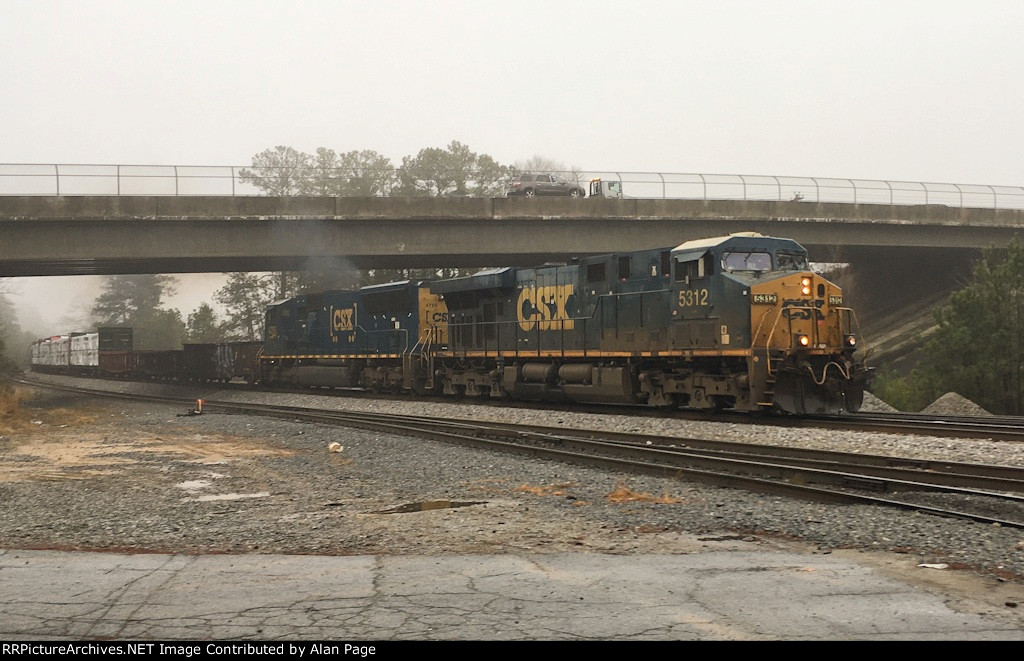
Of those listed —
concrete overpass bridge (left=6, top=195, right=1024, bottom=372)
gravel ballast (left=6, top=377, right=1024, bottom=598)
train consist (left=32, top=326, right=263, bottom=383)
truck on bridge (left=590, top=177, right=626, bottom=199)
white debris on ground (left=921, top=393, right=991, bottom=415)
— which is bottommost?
white debris on ground (left=921, top=393, right=991, bottom=415)

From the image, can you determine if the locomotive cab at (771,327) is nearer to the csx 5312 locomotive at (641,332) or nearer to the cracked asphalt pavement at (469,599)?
the csx 5312 locomotive at (641,332)

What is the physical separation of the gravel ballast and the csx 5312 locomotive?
60.8 inches

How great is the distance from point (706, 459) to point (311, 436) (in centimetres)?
927

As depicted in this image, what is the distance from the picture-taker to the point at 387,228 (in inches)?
1313

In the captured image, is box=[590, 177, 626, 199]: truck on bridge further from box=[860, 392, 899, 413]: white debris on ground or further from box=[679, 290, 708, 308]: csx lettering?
box=[679, 290, 708, 308]: csx lettering

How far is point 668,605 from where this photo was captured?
5.64 m

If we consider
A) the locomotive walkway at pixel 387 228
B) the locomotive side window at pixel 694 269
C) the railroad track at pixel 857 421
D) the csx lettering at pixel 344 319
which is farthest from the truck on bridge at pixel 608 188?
the locomotive side window at pixel 694 269

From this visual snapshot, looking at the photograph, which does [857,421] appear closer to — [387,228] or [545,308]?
[545,308]

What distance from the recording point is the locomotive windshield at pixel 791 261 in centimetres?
1880

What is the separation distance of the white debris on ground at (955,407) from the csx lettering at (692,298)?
419 inches

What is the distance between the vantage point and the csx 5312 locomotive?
693 inches

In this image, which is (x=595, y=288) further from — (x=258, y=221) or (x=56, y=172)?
(x=56, y=172)

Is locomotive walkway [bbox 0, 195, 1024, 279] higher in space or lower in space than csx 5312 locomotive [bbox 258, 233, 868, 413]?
higher

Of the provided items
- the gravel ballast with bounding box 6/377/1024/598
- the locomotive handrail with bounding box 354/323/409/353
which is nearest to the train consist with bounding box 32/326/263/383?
the locomotive handrail with bounding box 354/323/409/353
